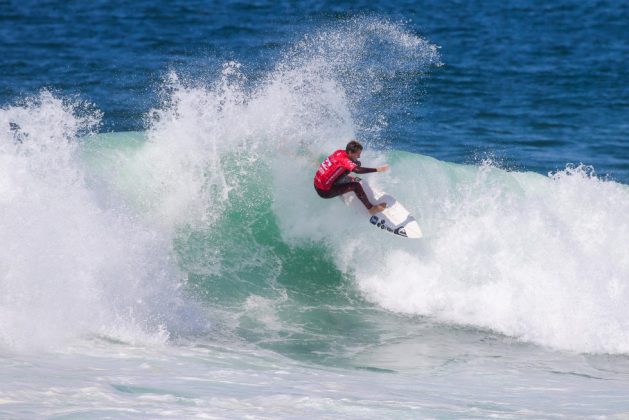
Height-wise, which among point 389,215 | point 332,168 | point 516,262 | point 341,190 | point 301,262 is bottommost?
point 301,262

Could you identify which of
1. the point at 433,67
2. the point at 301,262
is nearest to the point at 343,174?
the point at 301,262

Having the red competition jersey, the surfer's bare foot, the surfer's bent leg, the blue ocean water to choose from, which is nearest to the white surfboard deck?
the surfer's bare foot

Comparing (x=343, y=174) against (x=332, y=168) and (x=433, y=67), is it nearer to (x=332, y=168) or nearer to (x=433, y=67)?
(x=332, y=168)

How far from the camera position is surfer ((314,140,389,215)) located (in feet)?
42.9

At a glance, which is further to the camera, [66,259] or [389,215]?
[389,215]

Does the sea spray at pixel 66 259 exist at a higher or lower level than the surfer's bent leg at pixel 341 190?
lower

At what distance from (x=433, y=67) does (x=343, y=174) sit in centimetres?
1428

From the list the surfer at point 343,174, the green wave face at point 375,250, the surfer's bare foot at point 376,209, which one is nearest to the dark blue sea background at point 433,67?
the green wave face at point 375,250

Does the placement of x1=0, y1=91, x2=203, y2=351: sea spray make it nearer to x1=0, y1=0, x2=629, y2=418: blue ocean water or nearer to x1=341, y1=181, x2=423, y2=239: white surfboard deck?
x1=0, y1=0, x2=629, y2=418: blue ocean water

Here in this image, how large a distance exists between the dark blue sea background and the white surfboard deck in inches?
249

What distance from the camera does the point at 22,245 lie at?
11.2m

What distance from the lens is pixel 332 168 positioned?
43.3ft

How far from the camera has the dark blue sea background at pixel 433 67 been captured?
2173 cm

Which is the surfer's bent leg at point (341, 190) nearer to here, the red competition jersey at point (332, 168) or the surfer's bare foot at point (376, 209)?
the red competition jersey at point (332, 168)
